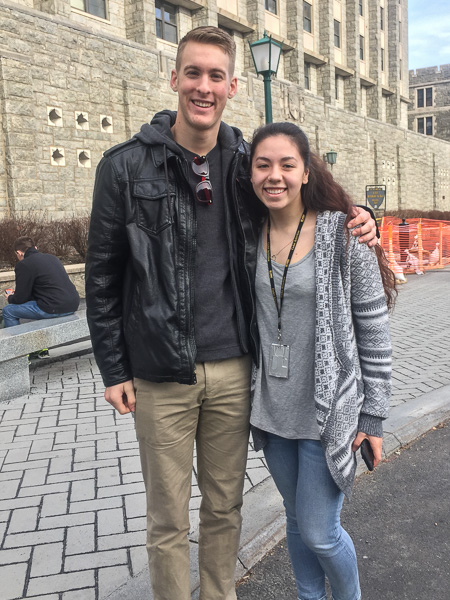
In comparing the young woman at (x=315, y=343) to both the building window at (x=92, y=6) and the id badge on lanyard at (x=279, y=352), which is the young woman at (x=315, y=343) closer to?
the id badge on lanyard at (x=279, y=352)

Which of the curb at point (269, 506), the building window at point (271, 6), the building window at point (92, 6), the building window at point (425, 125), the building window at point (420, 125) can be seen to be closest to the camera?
the curb at point (269, 506)

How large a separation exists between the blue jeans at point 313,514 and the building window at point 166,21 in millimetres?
26454

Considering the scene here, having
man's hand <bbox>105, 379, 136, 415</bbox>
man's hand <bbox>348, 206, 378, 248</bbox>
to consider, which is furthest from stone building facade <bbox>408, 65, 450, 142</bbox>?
man's hand <bbox>105, 379, 136, 415</bbox>

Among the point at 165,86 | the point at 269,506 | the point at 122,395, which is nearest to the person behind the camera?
the point at 122,395

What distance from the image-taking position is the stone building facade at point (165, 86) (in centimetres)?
1603

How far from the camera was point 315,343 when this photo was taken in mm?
2109

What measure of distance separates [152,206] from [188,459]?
103 cm

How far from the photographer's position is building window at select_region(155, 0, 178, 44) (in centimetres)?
2556

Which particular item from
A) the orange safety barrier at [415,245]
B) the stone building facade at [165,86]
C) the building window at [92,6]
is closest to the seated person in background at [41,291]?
the stone building facade at [165,86]

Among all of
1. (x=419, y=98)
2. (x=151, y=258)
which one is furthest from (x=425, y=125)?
(x=151, y=258)

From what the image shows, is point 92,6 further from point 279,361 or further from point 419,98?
point 419,98

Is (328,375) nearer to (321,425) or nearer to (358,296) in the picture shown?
(321,425)

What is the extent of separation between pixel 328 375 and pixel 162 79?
20.6 meters

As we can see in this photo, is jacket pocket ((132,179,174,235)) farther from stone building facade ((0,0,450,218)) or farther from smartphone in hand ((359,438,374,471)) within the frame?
smartphone in hand ((359,438,374,471))
